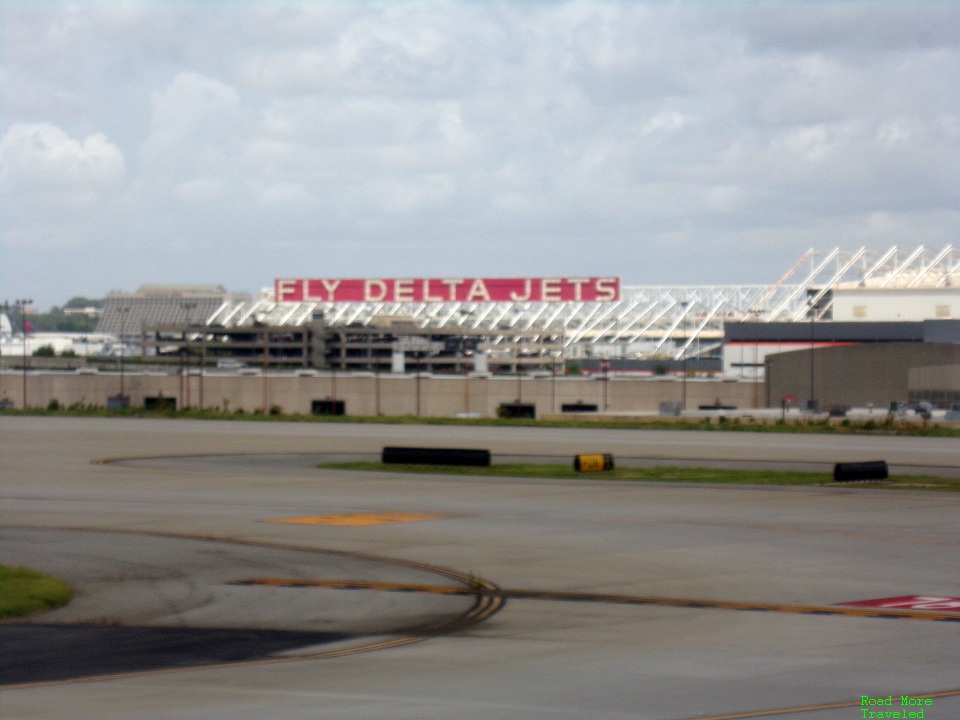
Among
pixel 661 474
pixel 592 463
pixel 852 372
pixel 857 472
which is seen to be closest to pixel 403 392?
pixel 852 372

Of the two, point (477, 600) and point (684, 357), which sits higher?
point (684, 357)

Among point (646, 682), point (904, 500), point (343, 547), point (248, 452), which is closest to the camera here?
point (646, 682)

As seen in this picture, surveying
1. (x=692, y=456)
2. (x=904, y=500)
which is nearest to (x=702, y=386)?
(x=692, y=456)

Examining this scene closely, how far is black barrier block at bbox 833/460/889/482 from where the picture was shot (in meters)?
41.6

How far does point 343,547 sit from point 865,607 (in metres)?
11.0

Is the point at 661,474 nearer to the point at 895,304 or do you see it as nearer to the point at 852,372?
the point at 852,372

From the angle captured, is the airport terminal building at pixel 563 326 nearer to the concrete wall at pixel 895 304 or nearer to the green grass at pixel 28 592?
the concrete wall at pixel 895 304

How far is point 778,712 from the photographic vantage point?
11297 millimetres

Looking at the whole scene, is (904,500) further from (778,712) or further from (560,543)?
(778,712)

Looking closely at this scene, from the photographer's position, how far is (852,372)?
12156 cm

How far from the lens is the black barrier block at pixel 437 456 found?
152 feet

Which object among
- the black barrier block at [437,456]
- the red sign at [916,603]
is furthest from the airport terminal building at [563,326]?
the red sign at [916,603]

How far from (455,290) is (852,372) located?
43.0 metres

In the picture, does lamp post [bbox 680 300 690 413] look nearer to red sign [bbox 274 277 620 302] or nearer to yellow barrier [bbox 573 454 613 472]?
red sign [bbox 274 277 620 302]
